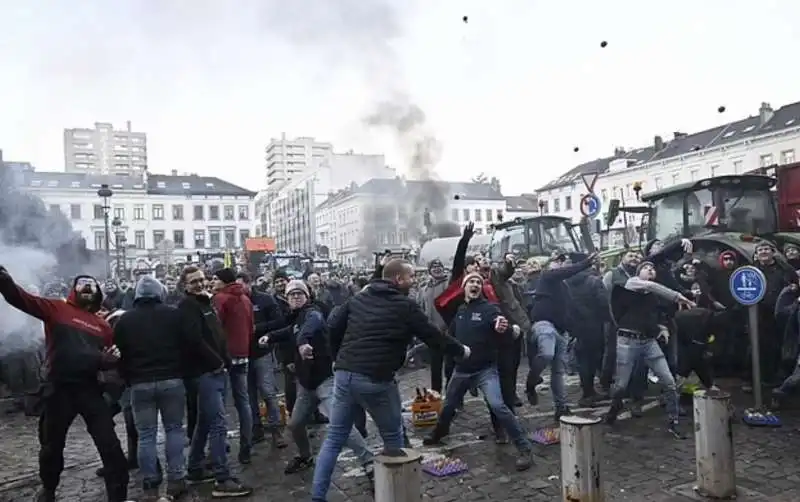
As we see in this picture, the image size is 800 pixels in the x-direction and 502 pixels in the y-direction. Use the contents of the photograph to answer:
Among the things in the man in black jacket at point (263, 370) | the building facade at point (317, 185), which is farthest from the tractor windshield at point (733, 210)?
the building facade at point (317, 185)

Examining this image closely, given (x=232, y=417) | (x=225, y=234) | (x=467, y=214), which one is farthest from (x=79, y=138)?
(x=232, y=417)

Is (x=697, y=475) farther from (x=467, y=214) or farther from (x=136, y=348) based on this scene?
(x=467, y=214)

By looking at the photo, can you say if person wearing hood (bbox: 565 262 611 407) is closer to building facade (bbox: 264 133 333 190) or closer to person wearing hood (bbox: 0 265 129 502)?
person wearing hood (bbox: 0 265 129 502)

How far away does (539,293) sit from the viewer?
7.35 m

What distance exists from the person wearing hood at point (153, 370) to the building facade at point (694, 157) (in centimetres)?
3152

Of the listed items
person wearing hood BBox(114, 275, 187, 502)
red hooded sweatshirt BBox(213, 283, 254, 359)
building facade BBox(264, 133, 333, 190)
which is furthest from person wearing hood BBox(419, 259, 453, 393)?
building facade BBox(264, 133, 333, 190)

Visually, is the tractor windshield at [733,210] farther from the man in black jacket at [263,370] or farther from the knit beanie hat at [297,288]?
the man in black jacket at [263,370]

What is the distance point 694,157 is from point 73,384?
48534 mm

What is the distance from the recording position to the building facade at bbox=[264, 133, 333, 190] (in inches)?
5733

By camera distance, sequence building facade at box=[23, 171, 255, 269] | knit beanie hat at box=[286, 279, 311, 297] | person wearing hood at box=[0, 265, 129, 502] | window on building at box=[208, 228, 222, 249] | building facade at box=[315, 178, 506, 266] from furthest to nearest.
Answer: window on building at box=[208, 228, 222, 249] < building facade at box=[23, 171, 255, 269] < building facade at box=[315, 178, 506, 266] < knit beanie hat at box=[286, 279, 311, 297] < person wearing hood at box=[0, 265, 129, 502]

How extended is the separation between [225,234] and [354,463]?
2997 inches

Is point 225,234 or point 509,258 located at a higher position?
point 225,234

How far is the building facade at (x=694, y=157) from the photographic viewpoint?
40.4 metres

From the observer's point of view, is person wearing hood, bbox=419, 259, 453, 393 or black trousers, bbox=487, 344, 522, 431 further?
person wearing hood, bbox=419, 259, 453, 393
